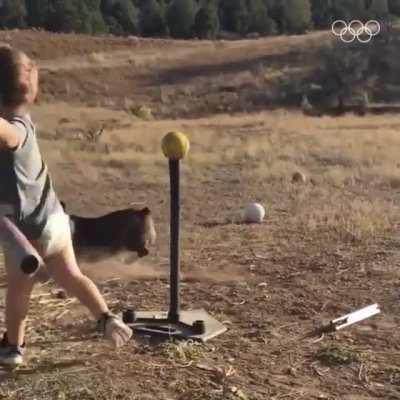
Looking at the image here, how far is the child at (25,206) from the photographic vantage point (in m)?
4.35

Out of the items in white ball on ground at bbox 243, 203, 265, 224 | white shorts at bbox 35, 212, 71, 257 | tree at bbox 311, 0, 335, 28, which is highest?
tree at bbox 311, 0, 335, 28

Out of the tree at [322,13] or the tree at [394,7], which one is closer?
the tree at [322,13]

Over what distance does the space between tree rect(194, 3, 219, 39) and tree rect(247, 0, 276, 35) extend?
12.0 feet

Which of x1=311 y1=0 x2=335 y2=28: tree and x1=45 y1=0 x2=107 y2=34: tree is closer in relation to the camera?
x1=45 y1=0 x2=107 y2=34: tree

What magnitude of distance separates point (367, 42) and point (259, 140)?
35.9 m

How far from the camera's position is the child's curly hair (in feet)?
14.2

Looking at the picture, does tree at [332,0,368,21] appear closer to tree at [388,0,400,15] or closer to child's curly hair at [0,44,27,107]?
tree at [388,0,400,15]

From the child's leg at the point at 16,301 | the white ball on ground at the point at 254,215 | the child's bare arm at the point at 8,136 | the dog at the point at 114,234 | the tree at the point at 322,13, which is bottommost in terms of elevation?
the white ball on ground at the point at 254,215

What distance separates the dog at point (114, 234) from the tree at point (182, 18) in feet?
205

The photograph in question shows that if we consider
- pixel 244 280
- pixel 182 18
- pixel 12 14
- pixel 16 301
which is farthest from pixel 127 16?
pixel 16 301

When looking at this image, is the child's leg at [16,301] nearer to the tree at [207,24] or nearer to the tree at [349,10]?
the tree at [207,24]

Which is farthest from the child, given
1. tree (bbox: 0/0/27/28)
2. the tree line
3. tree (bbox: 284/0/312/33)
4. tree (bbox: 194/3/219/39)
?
tree (bbox: 284/0/312/33)

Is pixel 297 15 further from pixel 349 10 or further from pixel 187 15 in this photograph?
pixel 187 15

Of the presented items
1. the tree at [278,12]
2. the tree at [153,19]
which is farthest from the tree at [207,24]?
the tree at [278,12]
